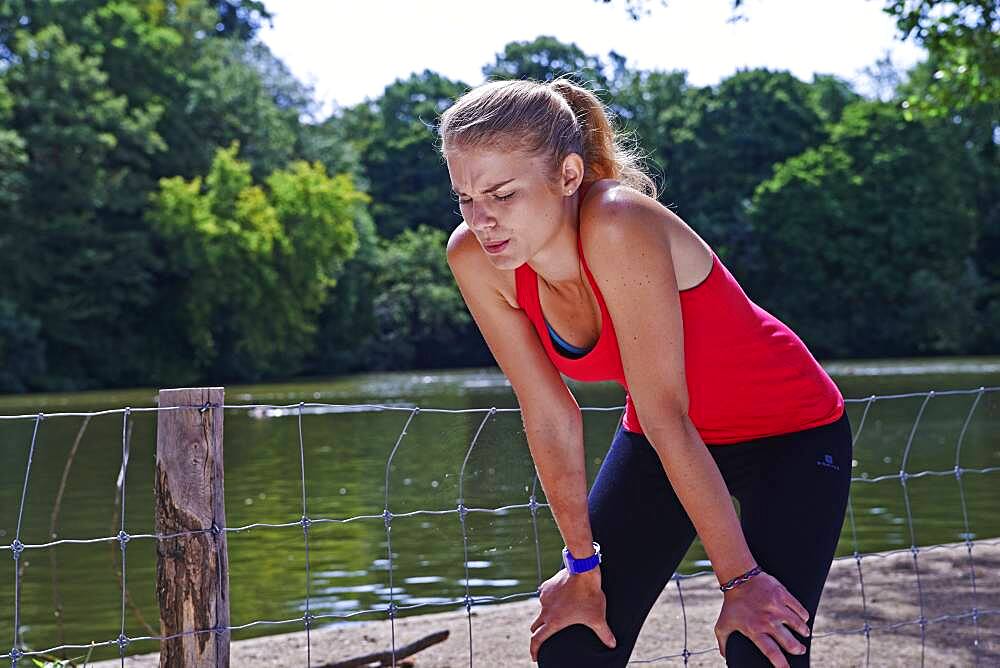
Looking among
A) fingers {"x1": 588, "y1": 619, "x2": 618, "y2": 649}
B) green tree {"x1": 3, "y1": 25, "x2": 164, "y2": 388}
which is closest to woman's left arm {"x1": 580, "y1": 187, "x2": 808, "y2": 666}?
fingers {"x1": 588, "y1": 619, "x2": 618, "y2": 649}

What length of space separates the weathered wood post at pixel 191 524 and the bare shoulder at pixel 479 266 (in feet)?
3.18

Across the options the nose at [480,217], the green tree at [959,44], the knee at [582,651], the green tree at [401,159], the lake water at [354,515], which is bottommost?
the lake water at [354,515]

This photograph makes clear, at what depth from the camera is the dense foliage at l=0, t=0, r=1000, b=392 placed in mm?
38094

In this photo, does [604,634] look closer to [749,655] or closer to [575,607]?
[575,607]

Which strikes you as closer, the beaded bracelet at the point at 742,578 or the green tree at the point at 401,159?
the beaded bracelet at the point at 742,578

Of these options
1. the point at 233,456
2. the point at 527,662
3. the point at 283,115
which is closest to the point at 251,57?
the point at 283,115

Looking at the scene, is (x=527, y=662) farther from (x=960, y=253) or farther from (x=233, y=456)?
(x=960, y=253)

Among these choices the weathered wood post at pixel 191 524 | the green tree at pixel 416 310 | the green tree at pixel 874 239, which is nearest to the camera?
the weathered wood post at pixel 191 524

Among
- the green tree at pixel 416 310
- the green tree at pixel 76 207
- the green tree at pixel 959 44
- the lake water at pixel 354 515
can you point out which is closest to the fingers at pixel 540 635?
the lake water at pixel 354 515

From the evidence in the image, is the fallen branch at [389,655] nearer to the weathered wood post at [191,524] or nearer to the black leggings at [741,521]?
the weathered wood post at [191,524]

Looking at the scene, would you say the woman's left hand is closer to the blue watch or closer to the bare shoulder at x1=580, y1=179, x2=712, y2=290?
the blue watch

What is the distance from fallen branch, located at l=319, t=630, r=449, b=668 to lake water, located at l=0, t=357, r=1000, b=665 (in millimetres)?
511

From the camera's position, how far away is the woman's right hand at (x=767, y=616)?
2.28m

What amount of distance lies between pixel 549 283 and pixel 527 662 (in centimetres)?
309
